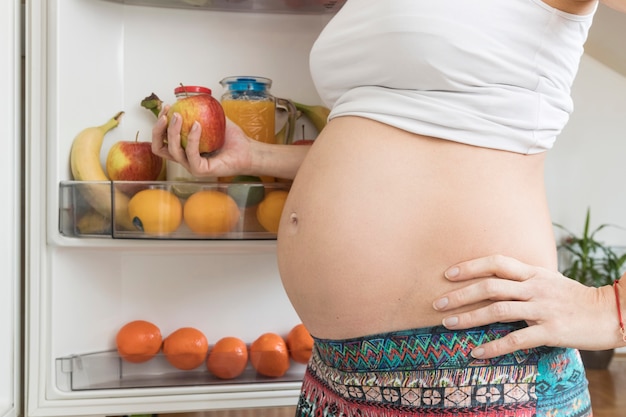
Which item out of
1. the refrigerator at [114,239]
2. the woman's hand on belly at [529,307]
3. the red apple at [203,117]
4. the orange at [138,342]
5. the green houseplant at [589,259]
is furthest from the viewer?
the green houseplant at [589,259]

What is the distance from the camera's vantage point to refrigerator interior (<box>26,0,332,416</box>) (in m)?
1.15

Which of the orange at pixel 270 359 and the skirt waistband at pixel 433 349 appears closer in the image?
the skirt waistband at pixel 433 349

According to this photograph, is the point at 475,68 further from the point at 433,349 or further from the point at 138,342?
the point at 138,342

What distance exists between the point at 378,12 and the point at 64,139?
23.9 inches

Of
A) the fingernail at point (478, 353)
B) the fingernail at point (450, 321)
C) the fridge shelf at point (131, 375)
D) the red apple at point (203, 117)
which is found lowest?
the fridge shelf at point (131, 375)

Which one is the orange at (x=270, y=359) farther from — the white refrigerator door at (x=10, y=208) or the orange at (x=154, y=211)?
the white refrigerator door at (x=10, y=208)

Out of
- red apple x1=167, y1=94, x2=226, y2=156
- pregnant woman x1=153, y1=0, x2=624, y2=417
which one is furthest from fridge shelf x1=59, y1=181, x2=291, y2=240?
pregnant woman x1=153, y1=0, x2=624, y2=417

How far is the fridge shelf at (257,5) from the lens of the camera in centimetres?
130

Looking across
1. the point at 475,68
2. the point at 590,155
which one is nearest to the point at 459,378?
the point at 475,68

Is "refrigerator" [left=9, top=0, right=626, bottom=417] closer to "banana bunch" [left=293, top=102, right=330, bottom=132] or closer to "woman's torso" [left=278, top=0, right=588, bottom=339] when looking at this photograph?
"banana bunch" [left=293, top=102, right=330, bottom=132]

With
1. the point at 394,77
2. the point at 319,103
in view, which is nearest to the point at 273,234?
the point at 319,103

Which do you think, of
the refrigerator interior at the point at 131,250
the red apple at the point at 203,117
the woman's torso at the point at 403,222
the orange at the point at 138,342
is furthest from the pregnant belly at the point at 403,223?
the orange at the point at 138,342

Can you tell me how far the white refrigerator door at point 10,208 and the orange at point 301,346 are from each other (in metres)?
0.48

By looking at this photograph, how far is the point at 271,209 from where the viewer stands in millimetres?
1170
